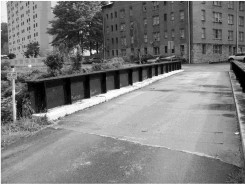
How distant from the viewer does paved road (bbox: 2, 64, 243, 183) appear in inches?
172

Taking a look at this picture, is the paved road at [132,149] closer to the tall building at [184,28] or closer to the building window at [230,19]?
the tall building at [184,28]

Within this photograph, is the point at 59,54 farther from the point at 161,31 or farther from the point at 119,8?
the point at 119,8

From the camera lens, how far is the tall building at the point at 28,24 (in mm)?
97062

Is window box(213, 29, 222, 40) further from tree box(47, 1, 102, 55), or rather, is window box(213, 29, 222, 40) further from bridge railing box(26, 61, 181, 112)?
bridge railing box(26, 61, 181, 112)

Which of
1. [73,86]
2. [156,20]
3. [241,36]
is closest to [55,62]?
[73,86]

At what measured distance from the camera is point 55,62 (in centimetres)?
1470

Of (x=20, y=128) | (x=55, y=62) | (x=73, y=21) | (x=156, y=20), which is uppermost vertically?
(x=73, y=21)

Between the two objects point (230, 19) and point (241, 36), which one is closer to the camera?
point (230, 19)

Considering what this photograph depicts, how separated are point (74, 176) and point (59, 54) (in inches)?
439

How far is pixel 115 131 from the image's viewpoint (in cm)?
668

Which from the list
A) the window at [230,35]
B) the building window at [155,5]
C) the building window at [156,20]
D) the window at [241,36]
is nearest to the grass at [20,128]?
the building window at [156,20]

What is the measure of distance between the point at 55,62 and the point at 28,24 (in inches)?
3986

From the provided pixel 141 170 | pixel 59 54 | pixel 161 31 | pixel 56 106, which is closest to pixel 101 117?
pixel 56 106

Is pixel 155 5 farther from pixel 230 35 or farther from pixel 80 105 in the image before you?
pixel 80 105
